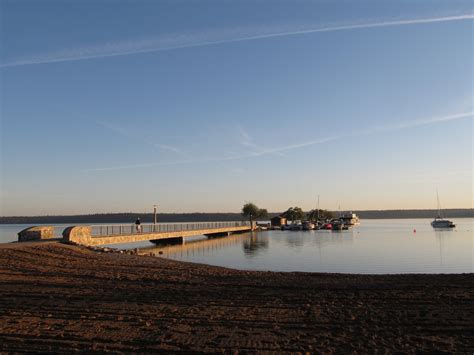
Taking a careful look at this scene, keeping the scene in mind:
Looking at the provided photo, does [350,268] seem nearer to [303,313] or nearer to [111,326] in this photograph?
[303,313]

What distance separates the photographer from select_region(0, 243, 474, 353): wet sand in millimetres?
7453

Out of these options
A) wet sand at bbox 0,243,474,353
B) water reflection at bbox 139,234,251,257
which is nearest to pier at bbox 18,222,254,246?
water reflection at bbox 139,234,251,257

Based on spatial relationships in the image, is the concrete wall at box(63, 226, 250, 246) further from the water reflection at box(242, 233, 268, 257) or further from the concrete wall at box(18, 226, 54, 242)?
the water reflection at box(242, 233, 268, 257)

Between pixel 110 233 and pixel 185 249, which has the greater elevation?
pixel 110 233

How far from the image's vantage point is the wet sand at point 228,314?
7453 millimetres

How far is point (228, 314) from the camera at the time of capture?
9.75m

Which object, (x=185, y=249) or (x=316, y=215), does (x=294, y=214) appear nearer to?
(x=316, y=215)

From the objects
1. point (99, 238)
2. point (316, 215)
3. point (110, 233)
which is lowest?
point (99, 238)

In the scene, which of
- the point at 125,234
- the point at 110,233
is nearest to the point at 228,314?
the point at 110,233

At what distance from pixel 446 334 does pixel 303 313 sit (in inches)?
122

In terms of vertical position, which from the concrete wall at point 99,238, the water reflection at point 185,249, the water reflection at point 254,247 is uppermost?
the concrete wall at point 99,238

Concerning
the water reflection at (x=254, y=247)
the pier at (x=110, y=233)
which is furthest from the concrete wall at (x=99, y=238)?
the water reflection at (x=254, y=247)

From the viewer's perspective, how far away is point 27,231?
30.4m

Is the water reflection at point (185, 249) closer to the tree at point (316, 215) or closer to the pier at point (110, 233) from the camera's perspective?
the pier at point (110, 233)
